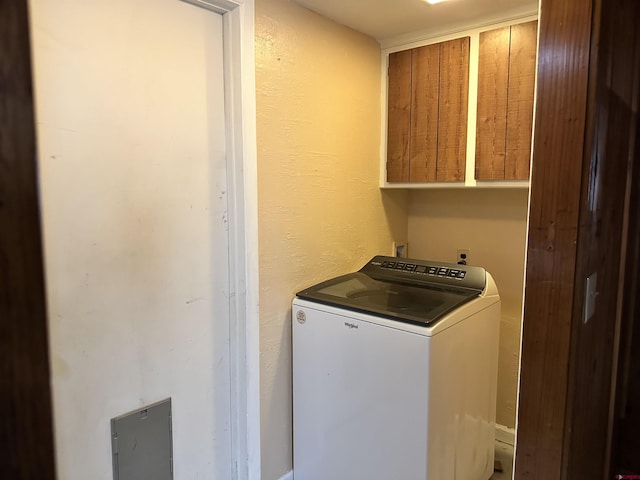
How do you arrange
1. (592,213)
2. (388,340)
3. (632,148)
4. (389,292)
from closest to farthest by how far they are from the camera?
(592,213)
(632,148)
(388,340)
(389,292)

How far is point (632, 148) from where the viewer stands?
154cm

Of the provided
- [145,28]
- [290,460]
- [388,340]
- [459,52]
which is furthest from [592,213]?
[290,460]

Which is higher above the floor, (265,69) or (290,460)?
(265,69)

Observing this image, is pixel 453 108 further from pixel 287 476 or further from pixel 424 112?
pixel 287 476

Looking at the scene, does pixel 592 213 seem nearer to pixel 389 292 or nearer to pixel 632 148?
pixel 632 148

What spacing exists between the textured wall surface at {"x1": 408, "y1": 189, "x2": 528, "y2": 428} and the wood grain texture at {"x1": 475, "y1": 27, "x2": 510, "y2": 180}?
0.35m

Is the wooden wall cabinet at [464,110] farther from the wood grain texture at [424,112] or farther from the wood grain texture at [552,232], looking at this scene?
the wood grain texture at [552,232]

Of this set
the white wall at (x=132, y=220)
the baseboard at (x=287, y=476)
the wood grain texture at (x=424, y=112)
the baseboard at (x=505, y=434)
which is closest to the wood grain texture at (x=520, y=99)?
the wood grain texture at (x=424, y=112)

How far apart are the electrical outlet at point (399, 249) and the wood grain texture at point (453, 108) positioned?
54 cm

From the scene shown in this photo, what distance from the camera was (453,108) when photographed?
207 centimetres

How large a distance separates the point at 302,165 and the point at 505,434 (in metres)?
1.74

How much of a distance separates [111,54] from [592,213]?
1389mm

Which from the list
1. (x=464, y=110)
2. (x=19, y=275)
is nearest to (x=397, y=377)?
(x=464, y=110)

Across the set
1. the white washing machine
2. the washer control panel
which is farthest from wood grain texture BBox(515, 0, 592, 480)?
the washer control panel
